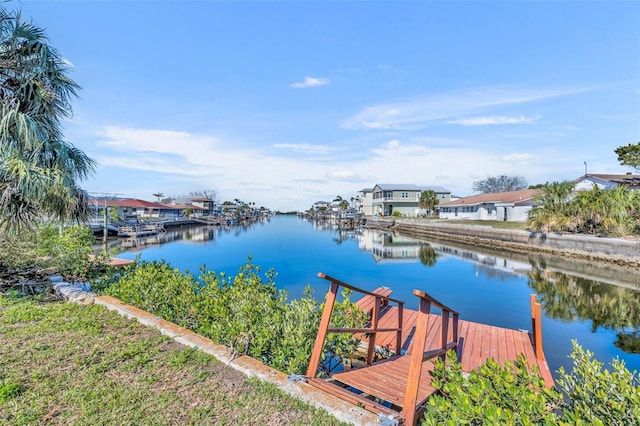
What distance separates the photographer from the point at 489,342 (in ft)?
21.0

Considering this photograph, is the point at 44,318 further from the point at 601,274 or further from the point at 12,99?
the point at 601,274

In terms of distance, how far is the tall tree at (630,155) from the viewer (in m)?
34.9

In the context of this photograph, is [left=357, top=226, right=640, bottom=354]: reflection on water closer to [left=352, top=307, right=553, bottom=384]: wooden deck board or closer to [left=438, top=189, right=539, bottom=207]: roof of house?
[left=352, top=307, right=553, bottom=384]: wooden deck board

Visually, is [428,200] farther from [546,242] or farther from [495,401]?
[495,401]

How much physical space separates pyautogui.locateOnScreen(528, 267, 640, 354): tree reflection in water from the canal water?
0.08ft

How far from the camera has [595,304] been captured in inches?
466

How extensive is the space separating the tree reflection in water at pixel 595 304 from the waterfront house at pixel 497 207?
20.0 meters

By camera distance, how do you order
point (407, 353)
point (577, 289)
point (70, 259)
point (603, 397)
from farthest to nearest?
point (577, 289)
point (70, 259)
point (407, 353)
point (603, 397)

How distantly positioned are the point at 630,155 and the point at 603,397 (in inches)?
1887

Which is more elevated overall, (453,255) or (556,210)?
(556,210)

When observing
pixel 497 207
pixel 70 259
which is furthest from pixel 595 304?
pixel 497 207

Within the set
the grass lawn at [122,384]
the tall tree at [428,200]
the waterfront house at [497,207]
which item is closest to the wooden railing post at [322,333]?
the grass lawn at [122,384]

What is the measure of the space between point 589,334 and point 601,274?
984 cm

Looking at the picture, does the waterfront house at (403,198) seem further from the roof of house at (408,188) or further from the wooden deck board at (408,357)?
the wooden deck board at (408,357)
